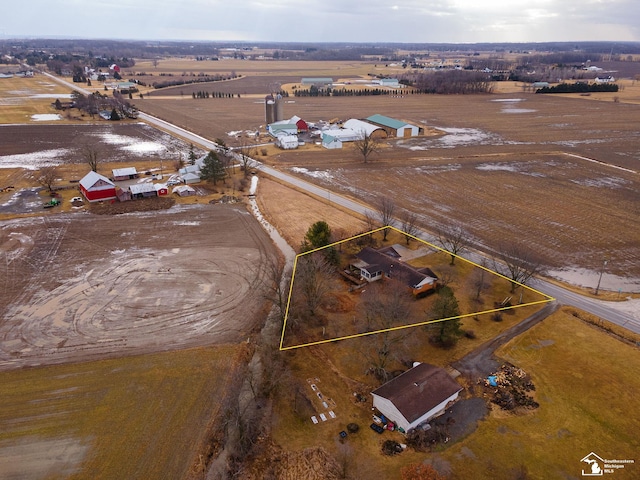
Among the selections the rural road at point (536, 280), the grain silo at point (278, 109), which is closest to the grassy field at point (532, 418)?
the rural road at point (536, 280)

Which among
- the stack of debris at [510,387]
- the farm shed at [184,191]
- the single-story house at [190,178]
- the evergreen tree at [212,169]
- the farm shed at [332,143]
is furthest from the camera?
the farm shed at [332,143]

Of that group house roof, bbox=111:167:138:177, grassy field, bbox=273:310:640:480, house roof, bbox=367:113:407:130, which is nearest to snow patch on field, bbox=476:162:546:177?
house roof, bbox=367:113:407:130

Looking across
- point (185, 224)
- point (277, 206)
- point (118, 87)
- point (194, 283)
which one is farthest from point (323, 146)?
point (118, 87)

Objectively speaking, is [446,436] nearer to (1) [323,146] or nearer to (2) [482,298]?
(2) [482,298]

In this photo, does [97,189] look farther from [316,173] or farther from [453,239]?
[453,239]

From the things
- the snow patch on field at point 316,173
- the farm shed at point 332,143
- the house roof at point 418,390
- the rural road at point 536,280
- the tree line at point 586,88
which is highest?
the tree line at point 586,88

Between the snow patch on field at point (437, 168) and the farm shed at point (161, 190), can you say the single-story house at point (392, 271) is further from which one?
the snow patch on field at point (437, 168)
